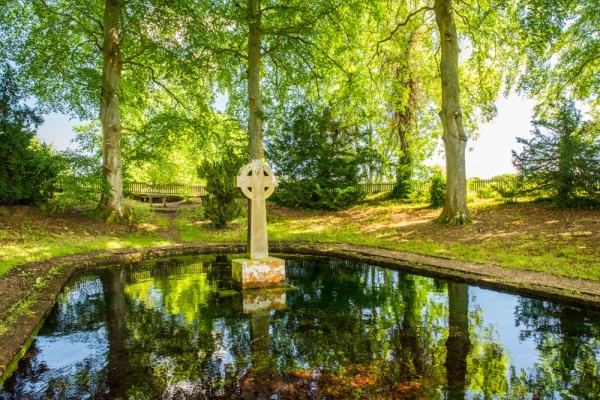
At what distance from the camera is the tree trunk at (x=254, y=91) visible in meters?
13.3

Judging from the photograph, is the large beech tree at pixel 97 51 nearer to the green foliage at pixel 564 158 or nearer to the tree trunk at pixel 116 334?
the tree trunk at pixel 116 334

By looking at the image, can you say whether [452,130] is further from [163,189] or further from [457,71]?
[163,189]

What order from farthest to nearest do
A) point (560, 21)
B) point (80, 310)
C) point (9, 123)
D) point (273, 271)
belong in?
1. point (9, 123)
2. point (560, 21)
3. point (273, 271)
4. point (80, 310)

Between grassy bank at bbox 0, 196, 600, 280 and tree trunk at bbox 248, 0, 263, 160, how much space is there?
3.25 metres

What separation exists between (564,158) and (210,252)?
1277cm

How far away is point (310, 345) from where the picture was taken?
14.9ft

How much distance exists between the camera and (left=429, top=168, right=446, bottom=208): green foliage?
18.4 metres

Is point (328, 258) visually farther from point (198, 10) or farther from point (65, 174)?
point (198, 10)

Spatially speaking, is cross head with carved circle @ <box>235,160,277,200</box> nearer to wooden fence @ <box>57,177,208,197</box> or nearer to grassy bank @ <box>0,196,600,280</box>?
grassy bank @ <box>0,196,600,280</box>

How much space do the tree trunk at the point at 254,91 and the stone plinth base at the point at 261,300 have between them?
6.94m

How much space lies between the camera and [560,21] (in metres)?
12.5

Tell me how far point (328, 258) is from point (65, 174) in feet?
31.2

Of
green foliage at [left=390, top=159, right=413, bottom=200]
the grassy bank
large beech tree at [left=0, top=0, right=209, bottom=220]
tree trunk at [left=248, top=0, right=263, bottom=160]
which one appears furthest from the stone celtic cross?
green foliage at [left=390, top=159, right=413, bottom=200]

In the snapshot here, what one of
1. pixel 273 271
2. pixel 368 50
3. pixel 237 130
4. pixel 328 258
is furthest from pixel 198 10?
pixel 273 271
